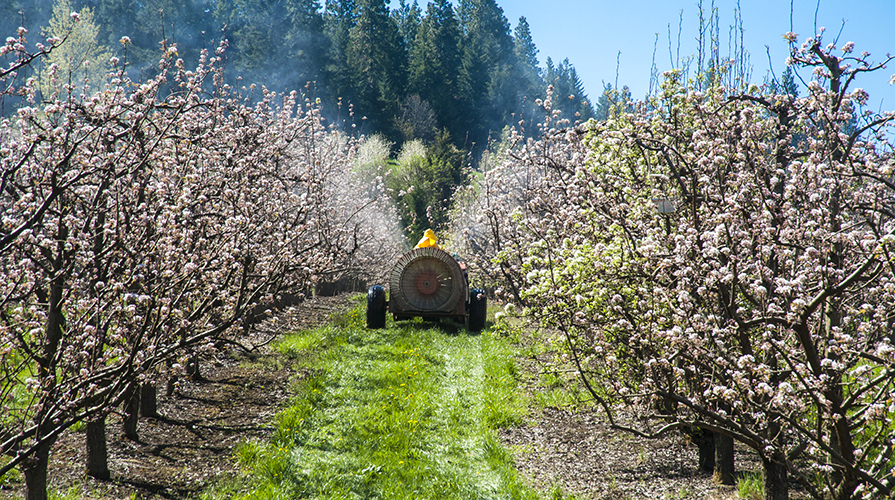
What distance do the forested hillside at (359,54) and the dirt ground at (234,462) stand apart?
44.9 meters

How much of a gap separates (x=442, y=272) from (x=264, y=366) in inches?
218

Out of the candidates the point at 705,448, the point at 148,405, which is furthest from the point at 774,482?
→ the point at 148,405

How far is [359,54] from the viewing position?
6250cm

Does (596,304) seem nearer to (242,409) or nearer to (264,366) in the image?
(242,409)

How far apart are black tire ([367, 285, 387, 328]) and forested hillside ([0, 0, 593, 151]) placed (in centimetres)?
3779

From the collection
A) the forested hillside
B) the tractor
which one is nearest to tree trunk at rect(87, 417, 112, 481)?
the tractor

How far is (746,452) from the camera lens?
21.9ft

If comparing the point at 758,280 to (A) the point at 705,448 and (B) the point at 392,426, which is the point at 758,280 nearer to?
(A) the point at 705,448

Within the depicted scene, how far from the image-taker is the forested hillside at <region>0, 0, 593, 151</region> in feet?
177

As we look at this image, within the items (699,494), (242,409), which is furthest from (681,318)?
(242,409)

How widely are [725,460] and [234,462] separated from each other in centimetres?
529

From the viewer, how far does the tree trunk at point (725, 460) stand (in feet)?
18.6

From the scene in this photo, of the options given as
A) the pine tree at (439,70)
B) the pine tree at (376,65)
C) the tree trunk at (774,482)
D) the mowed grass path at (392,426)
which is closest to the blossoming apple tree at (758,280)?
the tree trunk at (774,482)

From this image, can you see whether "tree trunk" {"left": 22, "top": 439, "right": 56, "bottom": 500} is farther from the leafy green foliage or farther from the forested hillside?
the forested hillside
